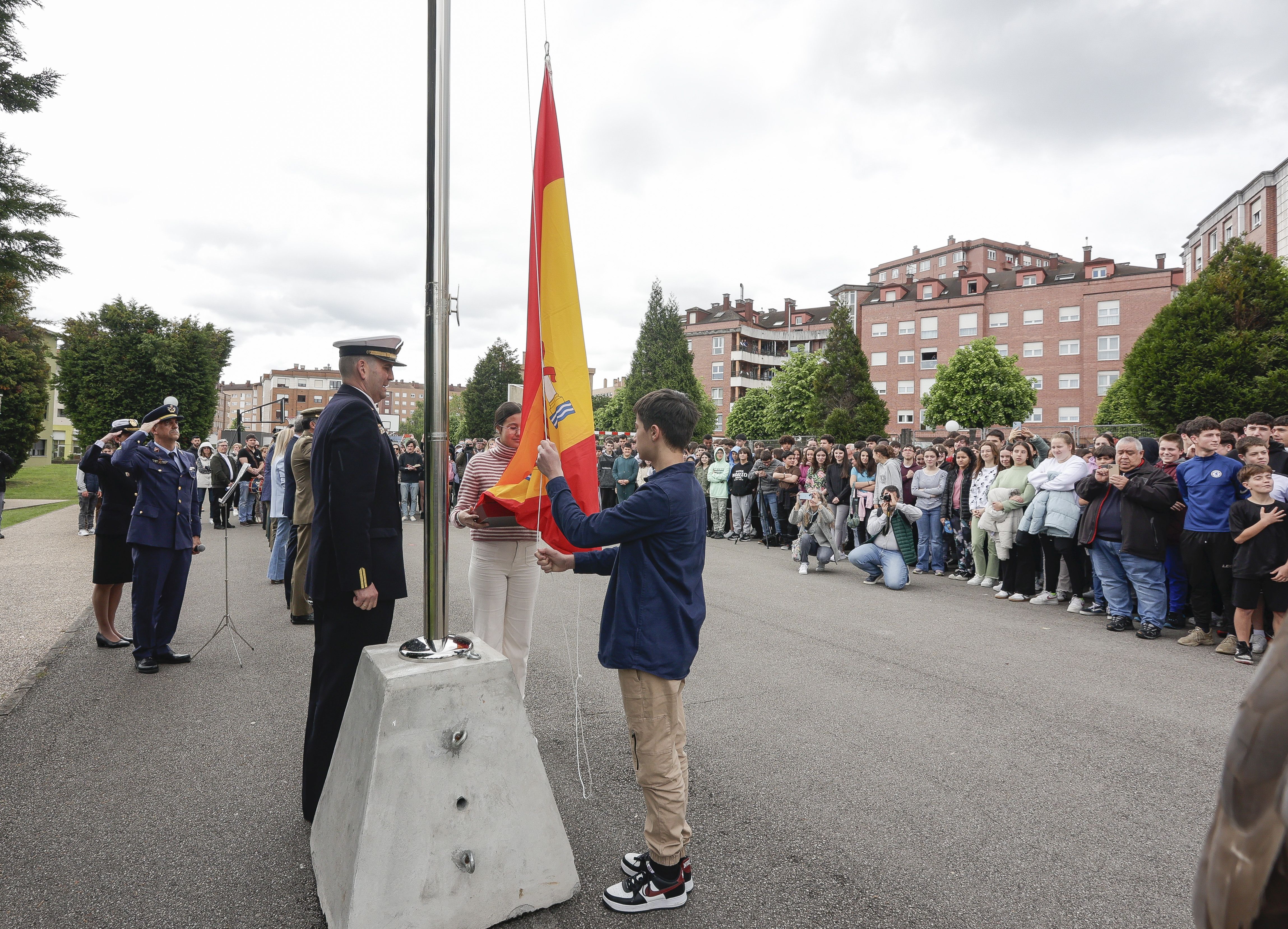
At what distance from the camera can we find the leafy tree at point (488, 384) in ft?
249

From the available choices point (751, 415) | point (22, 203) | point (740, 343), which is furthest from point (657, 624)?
point (740, 343)

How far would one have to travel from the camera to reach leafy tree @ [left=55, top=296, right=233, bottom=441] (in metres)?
40.5

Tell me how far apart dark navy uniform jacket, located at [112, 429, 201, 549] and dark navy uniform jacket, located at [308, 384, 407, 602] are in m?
3.53

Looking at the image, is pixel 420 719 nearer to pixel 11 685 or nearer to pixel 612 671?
pixel 612 671

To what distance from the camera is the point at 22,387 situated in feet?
107

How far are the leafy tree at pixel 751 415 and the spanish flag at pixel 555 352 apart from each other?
6138cm

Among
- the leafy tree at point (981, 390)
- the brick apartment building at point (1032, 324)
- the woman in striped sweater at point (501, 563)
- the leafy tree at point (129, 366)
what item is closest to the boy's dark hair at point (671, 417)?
the woman in striped sweater at point (501, 563)

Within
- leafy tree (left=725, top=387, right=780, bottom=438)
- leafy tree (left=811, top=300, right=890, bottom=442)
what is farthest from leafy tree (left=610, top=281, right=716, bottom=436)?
leafy tree (left=811, top=300, right=890, bottom=442)

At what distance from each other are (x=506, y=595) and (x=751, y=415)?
64204 mm

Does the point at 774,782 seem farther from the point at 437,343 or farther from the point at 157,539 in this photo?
the point at 157,539

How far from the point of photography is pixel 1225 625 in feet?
23.4

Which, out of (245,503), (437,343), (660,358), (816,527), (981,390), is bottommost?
(245,503)

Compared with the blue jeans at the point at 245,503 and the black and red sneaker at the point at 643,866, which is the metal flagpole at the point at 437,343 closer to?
the black and red sneaker at the point at 643,866

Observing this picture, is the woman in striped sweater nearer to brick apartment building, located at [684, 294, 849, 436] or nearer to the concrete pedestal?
the concrete pedestal
